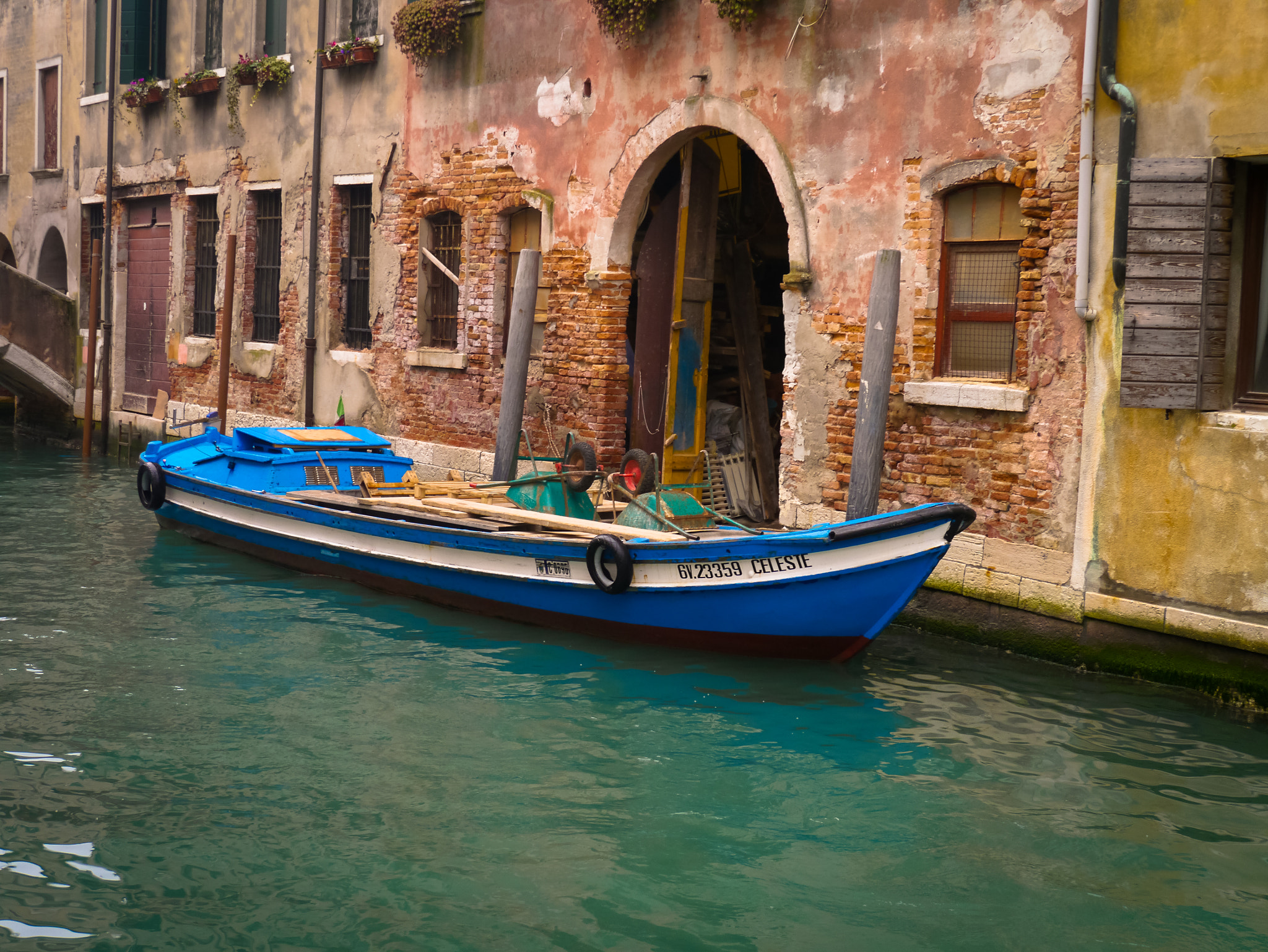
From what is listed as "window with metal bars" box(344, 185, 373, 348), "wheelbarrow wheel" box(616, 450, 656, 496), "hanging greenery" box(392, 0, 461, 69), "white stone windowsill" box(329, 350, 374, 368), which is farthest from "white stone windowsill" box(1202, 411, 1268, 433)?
"window with metal bars" box(344, 185, 373, 348)

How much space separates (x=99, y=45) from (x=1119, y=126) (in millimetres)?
15158

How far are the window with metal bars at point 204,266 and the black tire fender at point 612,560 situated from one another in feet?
32.1

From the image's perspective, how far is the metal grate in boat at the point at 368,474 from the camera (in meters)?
10.1

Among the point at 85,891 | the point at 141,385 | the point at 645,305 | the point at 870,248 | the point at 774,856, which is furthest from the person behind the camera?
the point at 141,385

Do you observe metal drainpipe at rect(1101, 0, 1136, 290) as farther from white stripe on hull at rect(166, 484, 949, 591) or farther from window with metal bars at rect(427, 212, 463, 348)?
window with metal bars at rect(427, 212, 463, 348)

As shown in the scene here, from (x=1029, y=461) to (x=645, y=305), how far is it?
3660 millimetres

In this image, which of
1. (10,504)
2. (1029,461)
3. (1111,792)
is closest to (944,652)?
(1029,461)

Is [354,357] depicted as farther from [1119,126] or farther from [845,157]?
[1119,126]

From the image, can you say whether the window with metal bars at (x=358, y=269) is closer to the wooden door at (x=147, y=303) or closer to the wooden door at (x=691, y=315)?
the wooden door at (x=147, y=303)

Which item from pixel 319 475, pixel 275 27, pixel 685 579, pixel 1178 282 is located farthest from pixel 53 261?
pixel 1178 282

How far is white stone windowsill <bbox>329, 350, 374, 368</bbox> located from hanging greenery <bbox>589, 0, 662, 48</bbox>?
14.0 ft

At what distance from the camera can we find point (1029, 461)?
7.57 metres

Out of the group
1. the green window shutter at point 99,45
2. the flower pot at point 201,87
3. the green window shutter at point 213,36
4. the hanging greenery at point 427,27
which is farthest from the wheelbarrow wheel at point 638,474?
the green window shutter at point 99,45

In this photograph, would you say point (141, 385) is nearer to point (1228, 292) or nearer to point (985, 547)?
point (985, 547)
